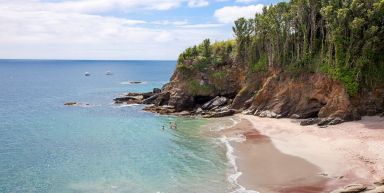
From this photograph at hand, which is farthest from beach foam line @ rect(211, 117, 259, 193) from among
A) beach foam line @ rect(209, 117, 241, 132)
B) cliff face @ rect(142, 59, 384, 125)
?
cliff face @ rect(142, 59, 384, 125)

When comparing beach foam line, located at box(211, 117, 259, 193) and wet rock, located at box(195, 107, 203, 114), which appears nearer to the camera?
beach foam line, located at box(211, 117, 259, 193)

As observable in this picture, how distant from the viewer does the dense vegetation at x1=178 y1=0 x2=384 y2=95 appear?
Answer: 2393 inches

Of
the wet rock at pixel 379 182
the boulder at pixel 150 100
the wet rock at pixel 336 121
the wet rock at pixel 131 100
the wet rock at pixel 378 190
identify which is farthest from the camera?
the wet rock at pixel 131 100

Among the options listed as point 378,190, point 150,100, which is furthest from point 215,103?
point 378,190

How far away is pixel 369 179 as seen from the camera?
37031mm

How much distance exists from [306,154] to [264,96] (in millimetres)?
24937

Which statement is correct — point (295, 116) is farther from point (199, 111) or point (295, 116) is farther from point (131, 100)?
point (131, 100)

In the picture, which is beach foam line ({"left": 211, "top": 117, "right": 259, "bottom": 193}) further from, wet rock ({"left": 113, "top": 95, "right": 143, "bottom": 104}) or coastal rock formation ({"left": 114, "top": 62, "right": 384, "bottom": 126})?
wet rock ({"left": 113, "top": 95, "right": 143, "bottom": 104})

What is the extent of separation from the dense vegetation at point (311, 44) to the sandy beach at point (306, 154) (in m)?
8.86

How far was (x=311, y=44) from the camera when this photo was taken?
68.8 meters

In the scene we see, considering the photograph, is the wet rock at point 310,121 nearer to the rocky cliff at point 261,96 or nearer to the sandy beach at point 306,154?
the rocky cliff at point 261,96

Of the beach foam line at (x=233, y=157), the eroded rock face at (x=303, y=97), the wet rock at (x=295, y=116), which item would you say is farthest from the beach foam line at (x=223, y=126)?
the wet rock at (x=295, y=116)

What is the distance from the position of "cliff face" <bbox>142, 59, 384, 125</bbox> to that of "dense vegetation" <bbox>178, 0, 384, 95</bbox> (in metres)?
1.45

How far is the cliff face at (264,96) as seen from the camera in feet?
202
